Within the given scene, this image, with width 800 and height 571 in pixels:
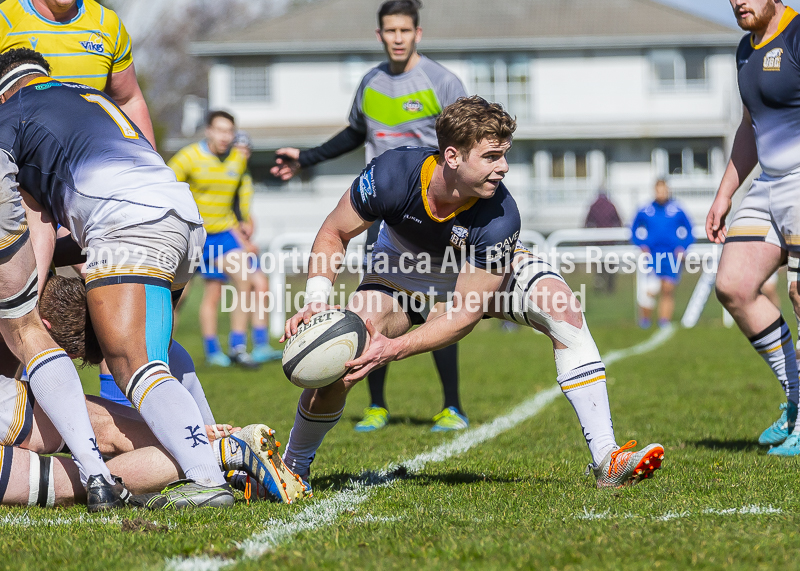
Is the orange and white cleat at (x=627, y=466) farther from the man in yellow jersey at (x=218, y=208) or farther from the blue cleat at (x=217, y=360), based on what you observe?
the blue cleat at (x=217, y=360)

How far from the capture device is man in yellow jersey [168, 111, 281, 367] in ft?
33.3

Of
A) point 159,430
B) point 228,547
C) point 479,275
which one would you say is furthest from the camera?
point 479,275

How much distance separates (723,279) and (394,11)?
2806 millimetres

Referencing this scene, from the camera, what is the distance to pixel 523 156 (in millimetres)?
35062

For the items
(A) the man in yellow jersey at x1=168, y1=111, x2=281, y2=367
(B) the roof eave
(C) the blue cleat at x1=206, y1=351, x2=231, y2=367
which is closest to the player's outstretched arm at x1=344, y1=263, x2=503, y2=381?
(A) the man in yellow jersey at x1=168, y1=111, x2=281, y2=367

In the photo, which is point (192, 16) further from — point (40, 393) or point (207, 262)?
point (40, 393)

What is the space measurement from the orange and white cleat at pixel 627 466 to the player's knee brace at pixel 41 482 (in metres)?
2.38

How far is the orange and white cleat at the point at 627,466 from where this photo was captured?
3.85m

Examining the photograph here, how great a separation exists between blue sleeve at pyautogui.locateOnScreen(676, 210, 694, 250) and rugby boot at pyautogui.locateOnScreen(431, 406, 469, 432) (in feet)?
31.1

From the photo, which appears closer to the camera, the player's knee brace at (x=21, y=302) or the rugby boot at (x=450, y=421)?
the player's knee brace at (x=21, y=302)

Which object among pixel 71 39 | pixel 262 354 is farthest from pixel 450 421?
pixel 262 354

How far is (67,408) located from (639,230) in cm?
1269

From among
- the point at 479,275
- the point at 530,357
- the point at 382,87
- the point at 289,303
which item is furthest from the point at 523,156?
the point at 479,275

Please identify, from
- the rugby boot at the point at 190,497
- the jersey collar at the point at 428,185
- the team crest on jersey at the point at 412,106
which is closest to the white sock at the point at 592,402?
the jersey collar at the point at 428,185
